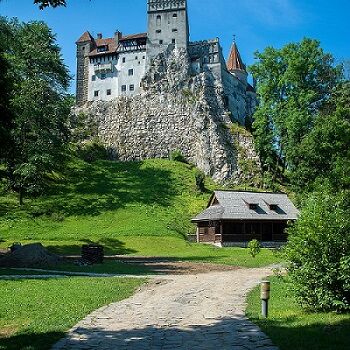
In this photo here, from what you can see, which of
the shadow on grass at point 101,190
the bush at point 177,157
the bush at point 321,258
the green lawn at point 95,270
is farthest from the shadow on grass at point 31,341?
the bush at point 177,157

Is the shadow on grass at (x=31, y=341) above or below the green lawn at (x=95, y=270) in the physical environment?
above

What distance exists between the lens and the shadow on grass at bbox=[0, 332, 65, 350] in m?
8.34

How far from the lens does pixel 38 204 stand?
52.0 meters

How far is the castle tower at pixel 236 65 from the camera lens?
4154 inches

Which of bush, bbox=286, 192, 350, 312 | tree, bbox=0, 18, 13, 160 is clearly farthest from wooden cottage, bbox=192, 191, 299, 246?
bush, bbox=286, 192, 350, 312

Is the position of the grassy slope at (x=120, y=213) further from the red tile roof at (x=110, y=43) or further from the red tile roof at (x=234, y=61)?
the red tile roof at (x=234, y=61)

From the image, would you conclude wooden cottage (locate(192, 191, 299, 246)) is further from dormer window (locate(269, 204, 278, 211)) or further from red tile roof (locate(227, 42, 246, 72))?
red tile roof (locate(227, 42, 246, 72))

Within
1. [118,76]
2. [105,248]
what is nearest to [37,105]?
[105,248]

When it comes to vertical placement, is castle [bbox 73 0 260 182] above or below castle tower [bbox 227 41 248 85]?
below

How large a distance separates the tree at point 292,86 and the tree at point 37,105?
2526 centimetres

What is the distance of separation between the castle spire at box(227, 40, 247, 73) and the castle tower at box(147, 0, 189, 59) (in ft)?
55.4

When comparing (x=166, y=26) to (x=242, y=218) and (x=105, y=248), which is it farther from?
(x=105, y=248)

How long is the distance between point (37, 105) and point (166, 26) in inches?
1885

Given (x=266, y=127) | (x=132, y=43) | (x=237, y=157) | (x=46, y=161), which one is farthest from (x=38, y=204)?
(x=132, y=43)
